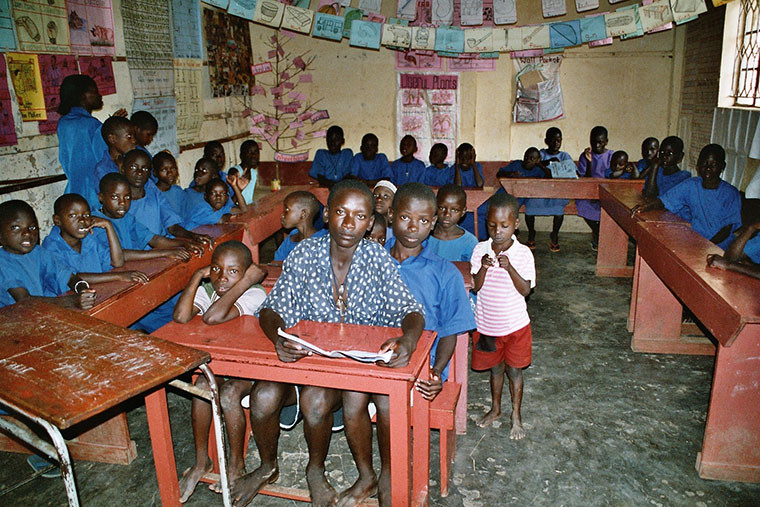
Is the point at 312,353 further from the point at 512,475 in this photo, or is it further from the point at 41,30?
the point at 41,30

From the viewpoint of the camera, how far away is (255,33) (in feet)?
25.4

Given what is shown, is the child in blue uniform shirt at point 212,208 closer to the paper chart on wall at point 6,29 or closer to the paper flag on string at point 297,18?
the paper chart on wall at point 6,29

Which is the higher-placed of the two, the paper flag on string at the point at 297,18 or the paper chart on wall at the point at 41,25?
the paper flag on string at the point at 297,18

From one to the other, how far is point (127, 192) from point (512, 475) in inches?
105

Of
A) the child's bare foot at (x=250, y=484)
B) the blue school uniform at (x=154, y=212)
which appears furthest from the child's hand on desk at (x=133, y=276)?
the child's bare foot at (x=250, y=484)

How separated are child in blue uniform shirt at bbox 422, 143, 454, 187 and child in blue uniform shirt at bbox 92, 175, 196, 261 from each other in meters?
3.44

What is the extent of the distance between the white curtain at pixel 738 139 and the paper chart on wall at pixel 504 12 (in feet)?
8.27

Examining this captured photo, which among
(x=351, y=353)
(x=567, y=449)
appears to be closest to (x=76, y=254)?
(x=351, y=353)

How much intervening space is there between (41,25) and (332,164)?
3.39 metres

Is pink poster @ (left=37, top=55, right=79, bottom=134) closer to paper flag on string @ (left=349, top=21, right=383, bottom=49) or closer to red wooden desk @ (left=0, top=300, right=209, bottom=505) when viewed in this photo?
red wooden desk @ (left=0, top=300, right=209, bottom=505)

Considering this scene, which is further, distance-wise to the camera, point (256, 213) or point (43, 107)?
point (256, 213)

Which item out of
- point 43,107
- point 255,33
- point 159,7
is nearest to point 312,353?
point 43,107

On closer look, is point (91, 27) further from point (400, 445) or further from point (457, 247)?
point (400, 445)

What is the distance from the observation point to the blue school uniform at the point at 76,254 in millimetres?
3102
